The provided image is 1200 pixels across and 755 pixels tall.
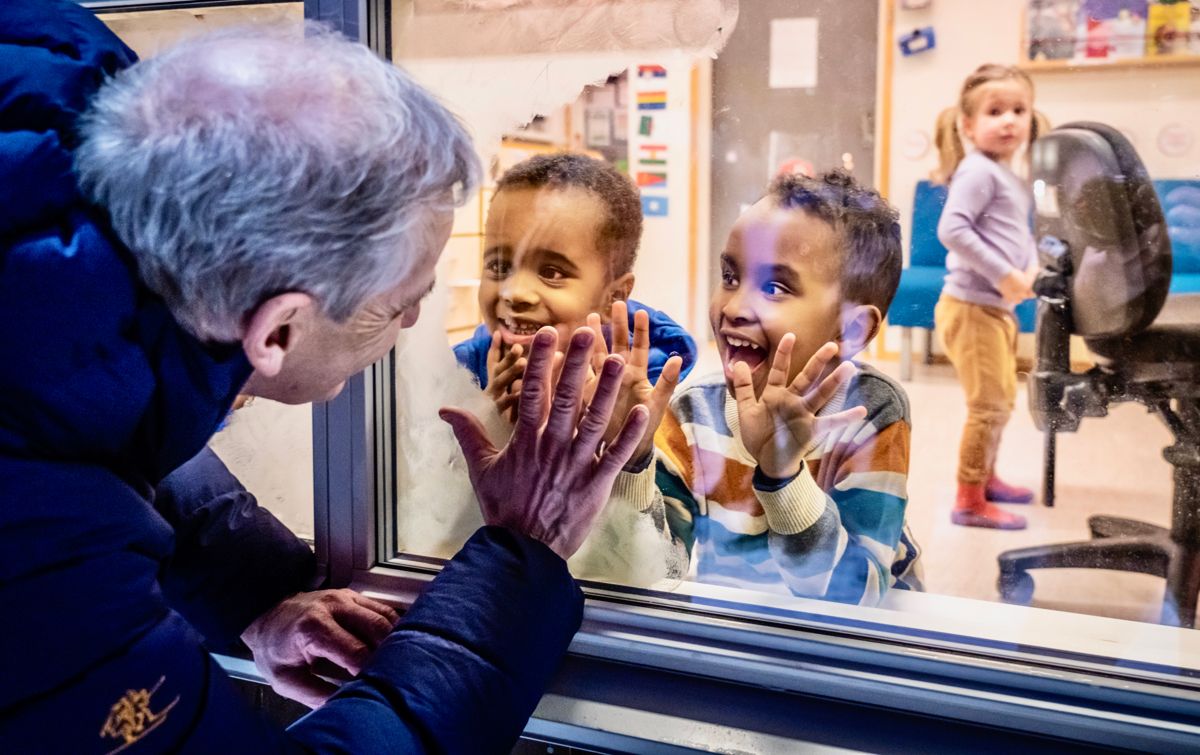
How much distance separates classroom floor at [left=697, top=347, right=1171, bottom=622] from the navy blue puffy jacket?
628mm

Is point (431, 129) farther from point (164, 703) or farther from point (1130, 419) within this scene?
point (1130, 419)

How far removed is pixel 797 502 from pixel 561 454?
1.19ft

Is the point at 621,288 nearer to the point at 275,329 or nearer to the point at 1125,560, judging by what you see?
the point at 275,329

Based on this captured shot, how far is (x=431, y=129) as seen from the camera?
0.88m

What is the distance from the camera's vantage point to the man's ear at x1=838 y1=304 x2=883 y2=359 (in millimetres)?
1248

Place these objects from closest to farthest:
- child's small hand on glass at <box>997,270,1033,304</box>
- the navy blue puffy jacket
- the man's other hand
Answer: the navy blue puffy jacket < the man's other hand < child's small hand on glass at <box>997,270,1033,304</box>

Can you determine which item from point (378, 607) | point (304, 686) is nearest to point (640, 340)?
point (378, 607)

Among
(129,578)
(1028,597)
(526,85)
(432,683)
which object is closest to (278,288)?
(129,578)

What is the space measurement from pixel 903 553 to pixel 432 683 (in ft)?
2.47

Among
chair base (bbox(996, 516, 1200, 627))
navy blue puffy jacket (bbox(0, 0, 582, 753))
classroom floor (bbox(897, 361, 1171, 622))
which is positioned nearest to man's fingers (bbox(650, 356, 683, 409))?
classroom floor (bbox(897, 361, 1171, 622))

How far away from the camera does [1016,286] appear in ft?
4.92

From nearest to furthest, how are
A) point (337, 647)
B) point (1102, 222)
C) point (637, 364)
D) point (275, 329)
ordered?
point (275, 329), point (337, 647), point (637, 364), point (1102, 222)

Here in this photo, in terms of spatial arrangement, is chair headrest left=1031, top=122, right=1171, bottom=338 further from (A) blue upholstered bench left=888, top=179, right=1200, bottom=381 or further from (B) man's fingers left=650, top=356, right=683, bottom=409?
(B) man's fingers left=650, top=356, right=683, bottom=409

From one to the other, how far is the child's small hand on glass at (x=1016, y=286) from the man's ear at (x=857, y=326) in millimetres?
330
